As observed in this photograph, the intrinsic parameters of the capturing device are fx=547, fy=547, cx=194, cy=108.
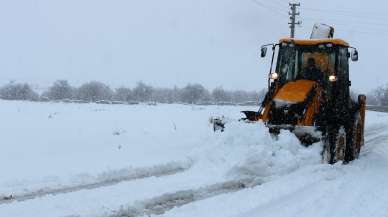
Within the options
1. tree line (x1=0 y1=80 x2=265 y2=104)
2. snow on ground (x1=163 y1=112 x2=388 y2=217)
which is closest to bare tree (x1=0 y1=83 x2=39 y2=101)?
tree line (x1=0 y1=80 x2=265 y2=104)

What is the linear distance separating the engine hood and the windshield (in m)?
0.27

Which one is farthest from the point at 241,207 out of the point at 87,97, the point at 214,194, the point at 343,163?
the point at 87,97

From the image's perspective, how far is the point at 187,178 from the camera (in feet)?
30.2

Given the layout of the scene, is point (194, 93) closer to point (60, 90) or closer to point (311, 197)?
point (60, 90)

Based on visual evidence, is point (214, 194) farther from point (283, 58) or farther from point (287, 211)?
point (283, 58)

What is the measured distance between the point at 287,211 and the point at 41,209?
3089 millimetres

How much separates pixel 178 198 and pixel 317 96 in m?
4.65

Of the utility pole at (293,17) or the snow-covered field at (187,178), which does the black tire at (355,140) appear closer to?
the snow-covered field at (187,178)

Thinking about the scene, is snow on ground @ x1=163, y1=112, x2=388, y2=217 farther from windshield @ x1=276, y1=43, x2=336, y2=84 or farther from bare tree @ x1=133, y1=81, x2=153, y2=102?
bare tree @ x1=133, y1=81, x2=153, y2=102

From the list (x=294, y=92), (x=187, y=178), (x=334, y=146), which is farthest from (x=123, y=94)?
(x=187, y=178)

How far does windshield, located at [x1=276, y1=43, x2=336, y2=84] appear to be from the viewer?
1188cm

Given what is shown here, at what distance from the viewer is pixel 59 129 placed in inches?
655

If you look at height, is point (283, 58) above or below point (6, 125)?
above

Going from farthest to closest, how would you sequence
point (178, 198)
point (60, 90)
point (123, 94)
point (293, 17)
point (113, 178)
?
point (123, 94), point (60, 90), point (293, 17), point (113, 178), point (178, 198)
